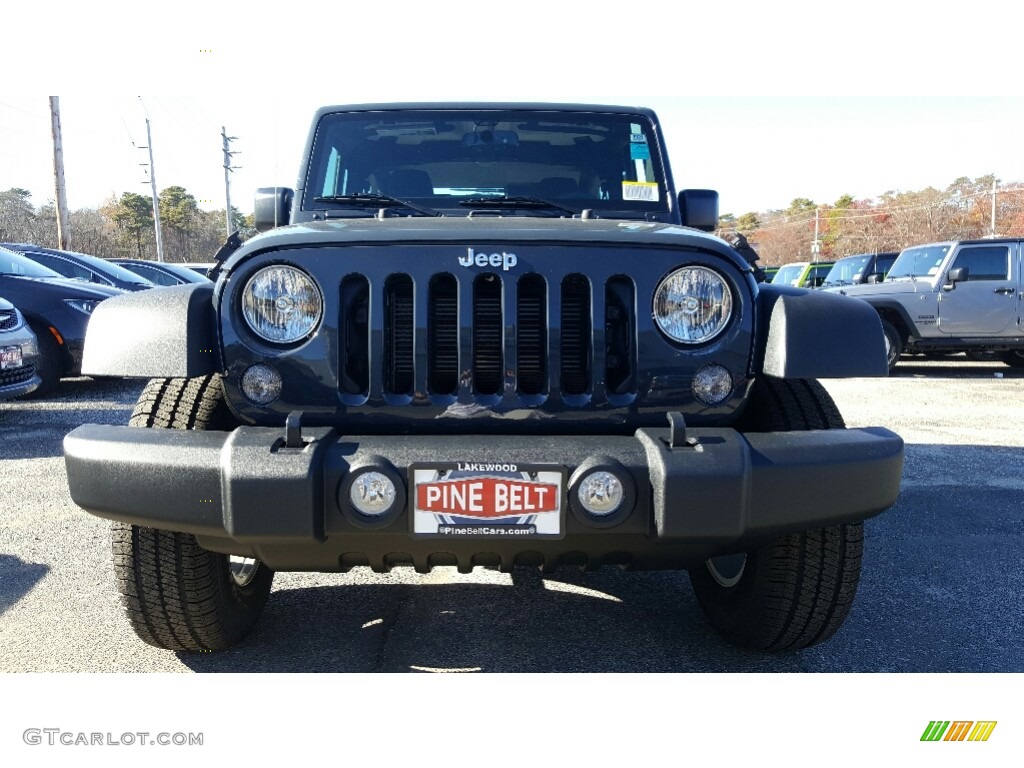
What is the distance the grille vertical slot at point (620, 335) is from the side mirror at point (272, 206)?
5.45 feet

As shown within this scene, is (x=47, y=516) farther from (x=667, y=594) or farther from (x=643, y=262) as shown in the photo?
(x=643, y=262)

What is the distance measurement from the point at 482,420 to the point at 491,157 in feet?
5.31

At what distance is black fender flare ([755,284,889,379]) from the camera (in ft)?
6.70

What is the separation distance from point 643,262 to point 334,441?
92cm

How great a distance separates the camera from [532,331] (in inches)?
83.2

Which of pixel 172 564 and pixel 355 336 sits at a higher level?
pixel 355 336

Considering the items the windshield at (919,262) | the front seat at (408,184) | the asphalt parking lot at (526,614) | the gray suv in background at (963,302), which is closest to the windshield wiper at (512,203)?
the front seat at (408,184)

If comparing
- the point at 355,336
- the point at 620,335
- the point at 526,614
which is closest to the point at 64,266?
the point at 526,614

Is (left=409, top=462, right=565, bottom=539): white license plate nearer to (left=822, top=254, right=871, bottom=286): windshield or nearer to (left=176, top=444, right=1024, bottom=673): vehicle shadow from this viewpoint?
(left=176, top=444, right=1024, bottom=673): vehicle shadow

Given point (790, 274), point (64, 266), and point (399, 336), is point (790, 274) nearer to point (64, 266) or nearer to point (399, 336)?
point (64, 266)

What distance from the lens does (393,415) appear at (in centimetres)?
205

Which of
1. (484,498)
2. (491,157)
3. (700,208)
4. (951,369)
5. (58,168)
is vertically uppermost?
(58,168)

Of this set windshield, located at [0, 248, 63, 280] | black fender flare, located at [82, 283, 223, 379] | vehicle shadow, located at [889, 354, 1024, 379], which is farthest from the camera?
vehicle shadow, located at [889, 354, 1024, 379]

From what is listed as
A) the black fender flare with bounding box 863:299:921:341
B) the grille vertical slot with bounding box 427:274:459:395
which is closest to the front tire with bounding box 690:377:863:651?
the grille vertical slot with bounding box 427:274:459:395
